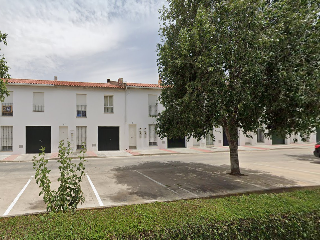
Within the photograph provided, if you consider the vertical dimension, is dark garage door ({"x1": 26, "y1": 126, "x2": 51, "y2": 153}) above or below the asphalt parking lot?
above

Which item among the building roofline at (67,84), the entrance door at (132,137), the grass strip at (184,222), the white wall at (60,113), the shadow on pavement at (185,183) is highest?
the building roofline at (67,84)

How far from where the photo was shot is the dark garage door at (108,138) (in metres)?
22.8

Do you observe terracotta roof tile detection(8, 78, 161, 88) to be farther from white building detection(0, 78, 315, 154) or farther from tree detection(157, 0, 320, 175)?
tree detection(157, 0, 320, 175)

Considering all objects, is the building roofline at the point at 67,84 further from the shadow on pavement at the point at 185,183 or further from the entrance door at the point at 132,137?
the shadow on pavement at the point at 185,183

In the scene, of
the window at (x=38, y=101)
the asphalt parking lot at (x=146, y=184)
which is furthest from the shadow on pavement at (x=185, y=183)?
the window at (x=38, y=101)

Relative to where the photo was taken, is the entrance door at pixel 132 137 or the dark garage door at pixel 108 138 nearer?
the dark garage door at pixel 108 138

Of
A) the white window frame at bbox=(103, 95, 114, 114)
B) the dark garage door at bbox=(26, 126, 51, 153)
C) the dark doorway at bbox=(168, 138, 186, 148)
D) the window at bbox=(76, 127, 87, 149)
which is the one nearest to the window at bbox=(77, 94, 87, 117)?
the window at bbox=(76, 127, 87, 149)

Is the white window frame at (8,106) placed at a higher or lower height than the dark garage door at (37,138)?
higher

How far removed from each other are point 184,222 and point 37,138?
2095 cm

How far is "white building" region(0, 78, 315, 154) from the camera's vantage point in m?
20.5

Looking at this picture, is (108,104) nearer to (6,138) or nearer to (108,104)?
(108,104)

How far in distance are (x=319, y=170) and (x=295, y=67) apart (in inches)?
312

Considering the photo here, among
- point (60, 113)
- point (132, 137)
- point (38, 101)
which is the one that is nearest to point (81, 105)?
point (60, 113)

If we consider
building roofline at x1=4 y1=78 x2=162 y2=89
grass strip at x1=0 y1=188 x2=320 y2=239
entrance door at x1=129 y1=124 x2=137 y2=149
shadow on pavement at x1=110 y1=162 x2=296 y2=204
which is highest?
building roofline at x1=4 y1=78 x2=162 y2=89
